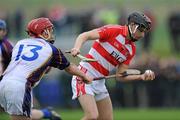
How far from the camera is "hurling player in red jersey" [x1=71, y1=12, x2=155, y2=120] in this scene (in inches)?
484

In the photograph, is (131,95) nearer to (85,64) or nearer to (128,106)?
(128,106)

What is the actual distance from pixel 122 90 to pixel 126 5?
8.55 m

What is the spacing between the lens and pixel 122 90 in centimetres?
2208

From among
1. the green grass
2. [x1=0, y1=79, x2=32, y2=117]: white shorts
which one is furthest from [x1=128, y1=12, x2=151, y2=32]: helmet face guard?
the green grass

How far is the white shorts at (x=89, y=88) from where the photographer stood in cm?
1236

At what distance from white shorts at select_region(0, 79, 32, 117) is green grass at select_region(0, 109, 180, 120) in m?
6.29

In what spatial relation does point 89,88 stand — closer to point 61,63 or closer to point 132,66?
point 61,63

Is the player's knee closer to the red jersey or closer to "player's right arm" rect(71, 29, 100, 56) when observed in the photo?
the red jersey

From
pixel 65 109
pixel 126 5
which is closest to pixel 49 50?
pixel 65 109

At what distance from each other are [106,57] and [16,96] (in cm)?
225

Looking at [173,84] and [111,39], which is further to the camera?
[173,84]

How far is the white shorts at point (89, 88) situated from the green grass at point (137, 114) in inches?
192

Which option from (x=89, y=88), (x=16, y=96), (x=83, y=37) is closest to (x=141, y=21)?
(x=83, y=37)

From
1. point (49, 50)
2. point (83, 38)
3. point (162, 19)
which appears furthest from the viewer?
point (162, 19)
